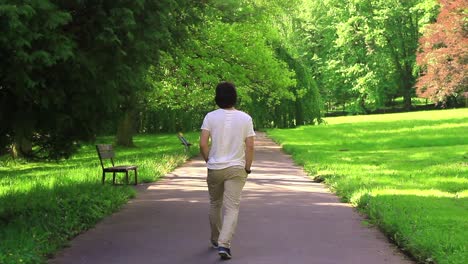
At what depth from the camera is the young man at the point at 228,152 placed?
6852 mm

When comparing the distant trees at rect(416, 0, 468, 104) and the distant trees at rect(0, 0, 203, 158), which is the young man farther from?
the distant trees at rect(416, 0, 468, 104)

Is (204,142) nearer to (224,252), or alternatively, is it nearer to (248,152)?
(248,152)

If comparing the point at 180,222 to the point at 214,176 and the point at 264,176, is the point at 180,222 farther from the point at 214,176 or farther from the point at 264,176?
the point at 264,176

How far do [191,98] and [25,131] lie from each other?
1970 centimetres

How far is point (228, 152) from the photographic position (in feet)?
22.7

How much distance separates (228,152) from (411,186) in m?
6.90

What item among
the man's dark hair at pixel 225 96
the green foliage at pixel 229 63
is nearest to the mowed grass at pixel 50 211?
the man's dark hair at pixel 225 96

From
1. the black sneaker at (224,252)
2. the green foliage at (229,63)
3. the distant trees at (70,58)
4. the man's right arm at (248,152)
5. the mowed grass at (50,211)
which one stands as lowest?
the black sneaker at (224,252)

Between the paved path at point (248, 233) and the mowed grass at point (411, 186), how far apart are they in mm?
305

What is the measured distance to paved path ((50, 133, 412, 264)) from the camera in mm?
6895

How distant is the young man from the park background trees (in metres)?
1.57

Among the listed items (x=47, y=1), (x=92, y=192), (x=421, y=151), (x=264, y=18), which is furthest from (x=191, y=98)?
(x=47, y=1)

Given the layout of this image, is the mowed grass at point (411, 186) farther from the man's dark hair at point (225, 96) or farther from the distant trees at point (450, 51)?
the distant trees at point (450, 51)

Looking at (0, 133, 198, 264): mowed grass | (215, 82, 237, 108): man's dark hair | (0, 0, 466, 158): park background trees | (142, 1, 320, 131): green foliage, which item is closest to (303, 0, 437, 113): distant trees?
(0, 0, 466, 158): park background trees
